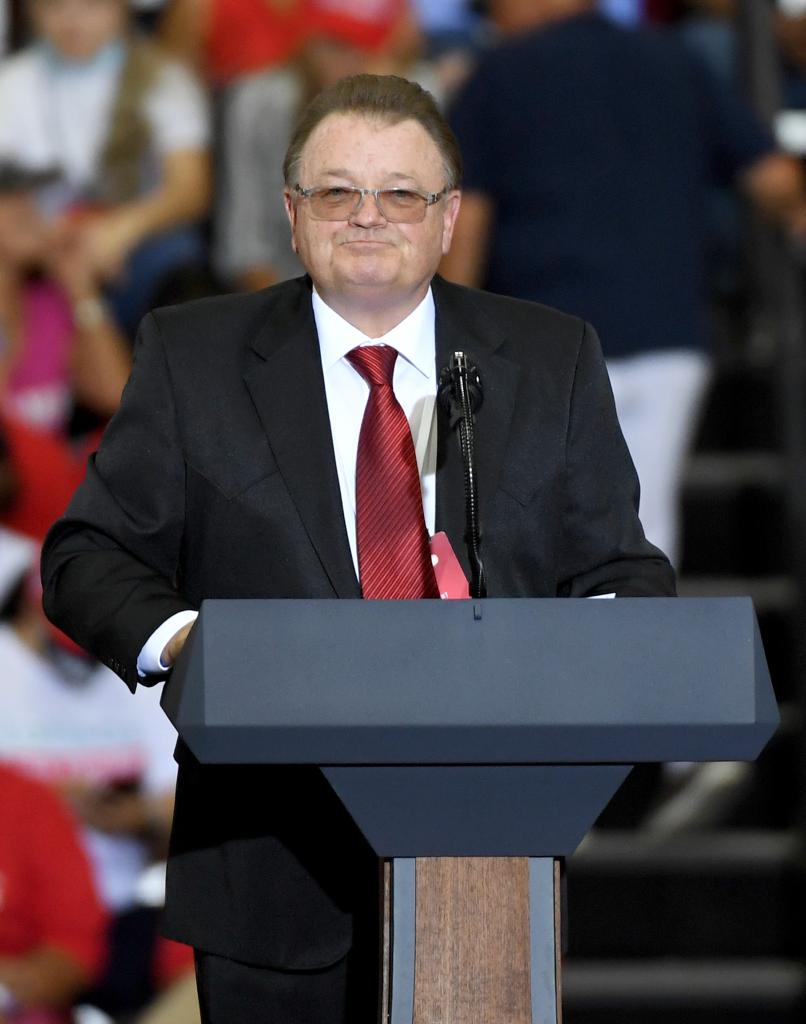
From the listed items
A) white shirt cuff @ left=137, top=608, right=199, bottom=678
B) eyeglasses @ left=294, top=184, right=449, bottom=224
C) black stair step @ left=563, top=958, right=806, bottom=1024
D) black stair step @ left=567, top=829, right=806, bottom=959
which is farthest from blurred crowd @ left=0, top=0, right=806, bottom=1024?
white shirt cuff @ left=137, top=608, right=199, bottom=678

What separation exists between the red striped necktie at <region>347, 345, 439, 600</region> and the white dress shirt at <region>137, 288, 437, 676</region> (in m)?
0.03

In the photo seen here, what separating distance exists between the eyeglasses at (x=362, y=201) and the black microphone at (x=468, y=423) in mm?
194

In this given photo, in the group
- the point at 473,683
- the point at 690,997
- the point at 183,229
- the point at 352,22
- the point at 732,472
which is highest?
the point at 352,22

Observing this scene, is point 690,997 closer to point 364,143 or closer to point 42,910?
point 42,910

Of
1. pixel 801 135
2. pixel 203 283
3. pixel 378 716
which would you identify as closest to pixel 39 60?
pixel 203 283

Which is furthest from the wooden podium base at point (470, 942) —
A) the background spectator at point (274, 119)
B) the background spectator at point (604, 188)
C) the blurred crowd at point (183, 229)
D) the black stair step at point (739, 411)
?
the black stair step at point (739, 411)

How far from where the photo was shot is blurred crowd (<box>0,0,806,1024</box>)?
404 cm

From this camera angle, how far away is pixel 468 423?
5.81ft

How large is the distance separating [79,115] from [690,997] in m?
2.34

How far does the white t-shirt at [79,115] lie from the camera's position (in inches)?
181

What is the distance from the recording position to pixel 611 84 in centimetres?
408

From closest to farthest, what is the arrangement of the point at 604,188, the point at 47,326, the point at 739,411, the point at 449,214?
1. the point at 449,214
2. the point at 604,188
3. the point at 47,326
4. the point at 739,411

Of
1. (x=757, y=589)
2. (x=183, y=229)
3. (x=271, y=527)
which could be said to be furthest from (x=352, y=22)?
(x=271, y=527)

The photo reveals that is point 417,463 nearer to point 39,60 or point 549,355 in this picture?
point 549,355
